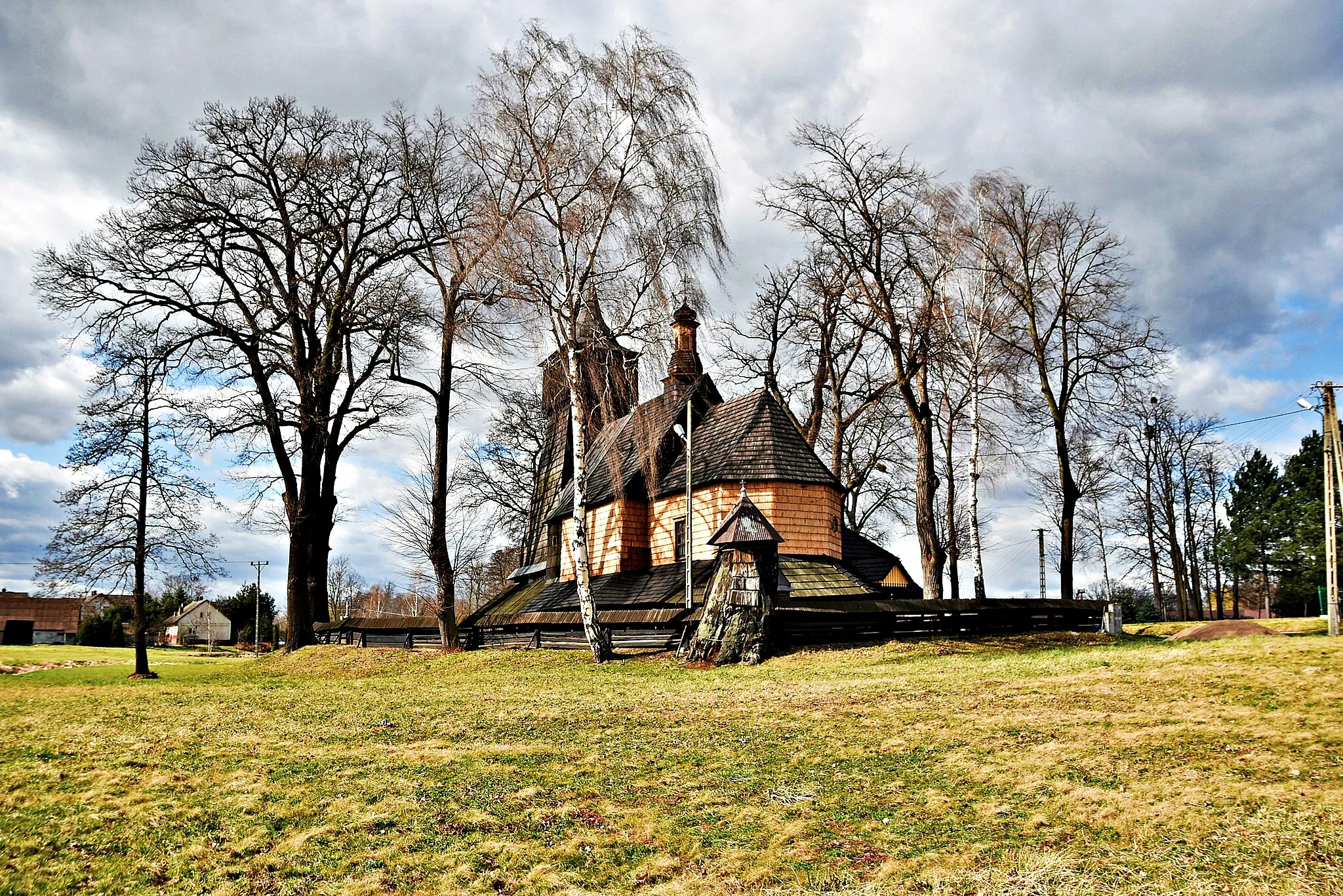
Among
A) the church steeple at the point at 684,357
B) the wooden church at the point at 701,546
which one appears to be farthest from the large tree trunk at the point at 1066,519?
A: the church steeple at the point at 684,357

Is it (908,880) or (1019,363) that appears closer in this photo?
(908,880)

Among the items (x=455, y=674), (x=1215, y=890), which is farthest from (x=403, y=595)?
(x=1215, y=890)

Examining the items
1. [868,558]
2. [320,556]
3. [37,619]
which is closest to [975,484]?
[868,558]

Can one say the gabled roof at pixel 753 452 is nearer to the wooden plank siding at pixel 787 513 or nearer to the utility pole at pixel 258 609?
the wooden plank siding at pixel 787 513

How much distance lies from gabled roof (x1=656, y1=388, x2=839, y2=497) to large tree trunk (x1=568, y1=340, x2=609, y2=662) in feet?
23.8

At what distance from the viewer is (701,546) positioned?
88.5ft

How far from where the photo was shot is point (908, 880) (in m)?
5.16

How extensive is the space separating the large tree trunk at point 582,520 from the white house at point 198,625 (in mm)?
64891

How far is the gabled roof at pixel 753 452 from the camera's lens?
26.8 metres

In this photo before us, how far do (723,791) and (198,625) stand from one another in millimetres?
83778

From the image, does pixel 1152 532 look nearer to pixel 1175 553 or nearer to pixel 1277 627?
pixel 1175 553

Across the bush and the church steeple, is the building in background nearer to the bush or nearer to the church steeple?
the bush

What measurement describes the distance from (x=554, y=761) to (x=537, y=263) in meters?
14.4

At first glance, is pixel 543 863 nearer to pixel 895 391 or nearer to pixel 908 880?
pixel 908 880
